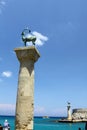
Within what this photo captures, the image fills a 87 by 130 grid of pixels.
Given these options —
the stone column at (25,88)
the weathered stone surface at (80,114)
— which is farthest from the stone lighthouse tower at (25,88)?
the weathered stone surface at (80,114)

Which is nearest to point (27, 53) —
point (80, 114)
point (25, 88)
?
point (25, 88)

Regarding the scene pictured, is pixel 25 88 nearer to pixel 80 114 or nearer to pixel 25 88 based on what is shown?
pixel 25 88

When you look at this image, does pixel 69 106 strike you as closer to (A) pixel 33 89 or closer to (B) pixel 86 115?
(B) pixel 86 115

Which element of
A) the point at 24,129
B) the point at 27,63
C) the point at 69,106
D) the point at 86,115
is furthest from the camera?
the point at 86,115

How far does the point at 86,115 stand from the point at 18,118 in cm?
11189

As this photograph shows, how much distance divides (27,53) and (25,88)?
1.36 meters

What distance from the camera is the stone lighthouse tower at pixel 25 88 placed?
1067 cm

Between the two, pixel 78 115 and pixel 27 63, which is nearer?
pixel 27 63

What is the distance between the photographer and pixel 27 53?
36.3ft

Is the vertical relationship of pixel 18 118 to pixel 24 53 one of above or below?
below

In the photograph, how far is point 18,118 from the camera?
10.7 metres

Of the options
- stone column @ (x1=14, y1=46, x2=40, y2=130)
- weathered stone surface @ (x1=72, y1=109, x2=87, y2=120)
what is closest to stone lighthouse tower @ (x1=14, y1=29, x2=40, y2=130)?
stone column @ (x1=14, y1=46, x2=40, y2=130)

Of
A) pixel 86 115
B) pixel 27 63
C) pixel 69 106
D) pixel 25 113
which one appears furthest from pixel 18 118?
pixel 86 115

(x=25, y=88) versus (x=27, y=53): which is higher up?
(x=27, y=53)
